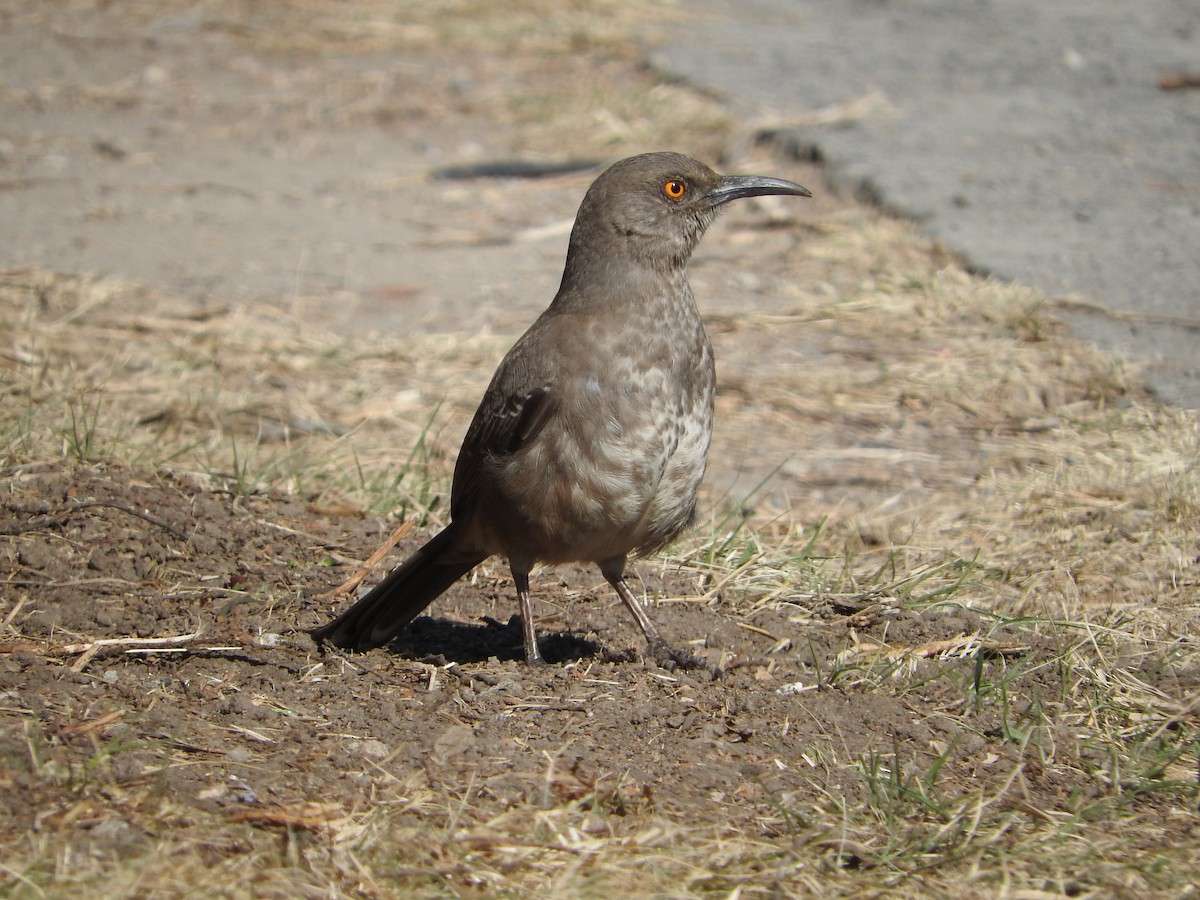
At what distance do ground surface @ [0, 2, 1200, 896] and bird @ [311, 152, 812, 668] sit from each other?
0.91ft

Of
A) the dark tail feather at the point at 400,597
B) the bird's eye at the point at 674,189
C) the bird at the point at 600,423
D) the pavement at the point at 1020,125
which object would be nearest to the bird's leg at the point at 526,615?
the bird at the point at 600,423

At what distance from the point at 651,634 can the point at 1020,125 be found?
732 centimetres

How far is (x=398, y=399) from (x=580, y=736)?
329cm

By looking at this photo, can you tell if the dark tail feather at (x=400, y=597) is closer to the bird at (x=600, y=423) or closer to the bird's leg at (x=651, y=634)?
the bird at (x=600, y=423)

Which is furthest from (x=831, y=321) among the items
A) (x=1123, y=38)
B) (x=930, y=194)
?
(x=1123, y=38)

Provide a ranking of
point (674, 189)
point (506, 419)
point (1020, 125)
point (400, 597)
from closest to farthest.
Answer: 1. point (506, 419)
2. point (400, 597)
3. point (674, 189)
4. point (1020, 125)

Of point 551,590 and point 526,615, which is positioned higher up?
point 526,615

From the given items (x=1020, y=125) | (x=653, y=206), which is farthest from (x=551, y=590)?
(x=1020, y=125)

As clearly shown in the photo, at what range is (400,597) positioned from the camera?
4.50 metres

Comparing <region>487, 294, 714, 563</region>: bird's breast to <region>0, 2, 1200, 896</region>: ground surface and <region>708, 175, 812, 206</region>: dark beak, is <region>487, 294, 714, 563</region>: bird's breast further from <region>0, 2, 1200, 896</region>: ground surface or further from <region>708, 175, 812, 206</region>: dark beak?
<region>708, 175, 812, 206</region>: dark beak

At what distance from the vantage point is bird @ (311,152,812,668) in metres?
4.13

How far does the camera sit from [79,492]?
485cm

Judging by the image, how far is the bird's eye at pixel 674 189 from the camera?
460cm

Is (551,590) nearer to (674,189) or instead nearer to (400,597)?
(400,597)
